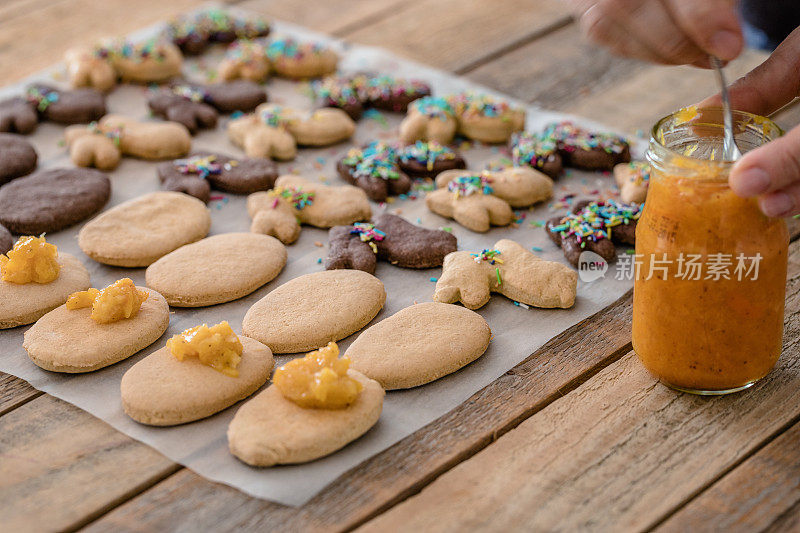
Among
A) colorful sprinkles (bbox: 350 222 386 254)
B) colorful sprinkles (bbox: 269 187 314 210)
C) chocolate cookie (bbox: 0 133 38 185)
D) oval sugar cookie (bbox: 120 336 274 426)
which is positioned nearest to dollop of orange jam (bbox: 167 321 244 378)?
oval sugar cookie (bbox: 120 336 274 426)

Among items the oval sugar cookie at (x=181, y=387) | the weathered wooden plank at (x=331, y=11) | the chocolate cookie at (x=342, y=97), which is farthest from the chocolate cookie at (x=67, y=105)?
the oval sugar cookie at (x=181, y=387)

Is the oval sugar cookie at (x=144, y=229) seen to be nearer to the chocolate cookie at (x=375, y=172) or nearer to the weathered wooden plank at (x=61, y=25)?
the chocolate cookie at (x=375, y=172)

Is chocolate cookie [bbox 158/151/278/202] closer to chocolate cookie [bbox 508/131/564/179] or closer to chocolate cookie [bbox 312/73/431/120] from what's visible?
chocolate cookie [bbox 312/73/431/120]

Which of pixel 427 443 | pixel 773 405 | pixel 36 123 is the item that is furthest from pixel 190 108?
pixel 773 405

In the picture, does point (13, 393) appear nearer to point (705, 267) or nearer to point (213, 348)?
point (213, 348)

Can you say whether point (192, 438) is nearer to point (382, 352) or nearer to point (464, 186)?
point (382, 352)

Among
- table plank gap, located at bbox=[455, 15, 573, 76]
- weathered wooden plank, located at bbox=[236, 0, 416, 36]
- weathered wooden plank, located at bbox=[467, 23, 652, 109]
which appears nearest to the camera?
weathered wooden plank, located at bbox=[467, 23, 652, 109]
